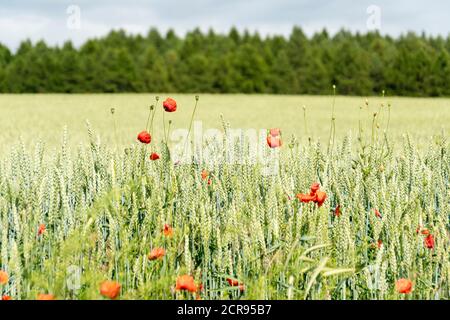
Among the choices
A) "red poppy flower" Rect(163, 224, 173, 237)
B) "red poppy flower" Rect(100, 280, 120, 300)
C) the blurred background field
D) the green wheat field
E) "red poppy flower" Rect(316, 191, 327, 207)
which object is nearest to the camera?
"red poppy flower" Rect(100, 280, 120, 300)

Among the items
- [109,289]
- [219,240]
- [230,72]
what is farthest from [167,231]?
[230,72]

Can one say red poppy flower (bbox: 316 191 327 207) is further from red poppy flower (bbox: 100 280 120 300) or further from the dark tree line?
the dark tree line

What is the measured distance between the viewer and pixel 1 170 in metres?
3.28

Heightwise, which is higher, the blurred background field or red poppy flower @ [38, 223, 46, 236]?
the blurred background field

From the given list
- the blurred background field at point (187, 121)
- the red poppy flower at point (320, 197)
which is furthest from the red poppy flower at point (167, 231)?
the blurred background field at point (187, 121)

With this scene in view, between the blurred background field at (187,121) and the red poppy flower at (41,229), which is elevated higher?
the blurred background field at (187,121)

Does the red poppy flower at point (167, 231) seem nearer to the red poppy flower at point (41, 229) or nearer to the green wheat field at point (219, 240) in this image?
the green wheat field at point (219, 240)

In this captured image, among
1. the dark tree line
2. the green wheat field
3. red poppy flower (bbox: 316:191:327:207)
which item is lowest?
the green wheat field

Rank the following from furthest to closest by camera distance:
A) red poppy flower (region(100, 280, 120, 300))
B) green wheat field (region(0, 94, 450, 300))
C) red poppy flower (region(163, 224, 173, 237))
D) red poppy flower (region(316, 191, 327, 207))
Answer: red poppy flower (region(163, 224, 173, 237)), red poppy flower (region(316, 191, 327, 207)), green wheat field (region(0, 94, 450, 300)), red poppy flower (region(100, 280, 120, 300))

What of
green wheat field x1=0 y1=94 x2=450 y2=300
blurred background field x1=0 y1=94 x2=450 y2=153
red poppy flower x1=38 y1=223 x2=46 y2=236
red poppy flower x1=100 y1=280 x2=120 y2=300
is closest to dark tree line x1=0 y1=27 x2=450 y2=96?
blurred background field x1=0 y1=94 x2=450 y2=153

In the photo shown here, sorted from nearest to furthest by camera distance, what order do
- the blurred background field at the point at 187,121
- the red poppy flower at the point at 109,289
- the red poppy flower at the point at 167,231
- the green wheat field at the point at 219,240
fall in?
the red poppy flower at the point at 109,289, the green wheat field at the point at 219,240, the red poppy flower at the point at 167,231, the blurred background field at the point at 187,121

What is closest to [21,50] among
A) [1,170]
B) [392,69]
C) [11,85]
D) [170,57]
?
[11,85]

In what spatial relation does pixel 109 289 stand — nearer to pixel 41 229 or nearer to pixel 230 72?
pixel 41 229
